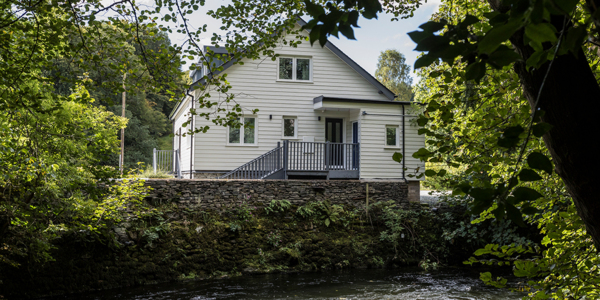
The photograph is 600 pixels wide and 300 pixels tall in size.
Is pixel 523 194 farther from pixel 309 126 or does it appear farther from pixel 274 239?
pixel 309 126

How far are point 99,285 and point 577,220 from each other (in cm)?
1009

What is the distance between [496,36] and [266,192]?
43.3 ft

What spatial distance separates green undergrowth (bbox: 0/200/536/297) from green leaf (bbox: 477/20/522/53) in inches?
379

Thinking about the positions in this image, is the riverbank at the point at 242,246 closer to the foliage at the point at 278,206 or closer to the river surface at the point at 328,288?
the foliage at the point at 278,206

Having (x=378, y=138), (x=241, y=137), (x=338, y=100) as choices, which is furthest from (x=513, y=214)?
(x=378, y=138)

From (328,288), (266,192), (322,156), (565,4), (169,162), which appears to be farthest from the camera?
(169,162)

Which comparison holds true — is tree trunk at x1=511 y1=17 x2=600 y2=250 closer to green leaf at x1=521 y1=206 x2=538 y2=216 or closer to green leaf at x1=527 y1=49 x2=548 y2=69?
green leaf at x1=527 y1=49 x2=548 y2=69

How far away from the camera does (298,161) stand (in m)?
15.9

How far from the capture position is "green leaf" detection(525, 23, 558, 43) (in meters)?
0.88

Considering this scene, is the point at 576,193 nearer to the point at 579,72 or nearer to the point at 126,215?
the point at 579,72

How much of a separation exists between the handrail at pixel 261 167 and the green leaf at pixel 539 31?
14.6 metres

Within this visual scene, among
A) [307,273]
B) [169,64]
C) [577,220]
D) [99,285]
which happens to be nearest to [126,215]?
[99,285]

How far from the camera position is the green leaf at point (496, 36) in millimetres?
856

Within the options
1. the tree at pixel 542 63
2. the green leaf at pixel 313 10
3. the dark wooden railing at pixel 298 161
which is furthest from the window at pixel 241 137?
the green leaf at pixel 313 10
